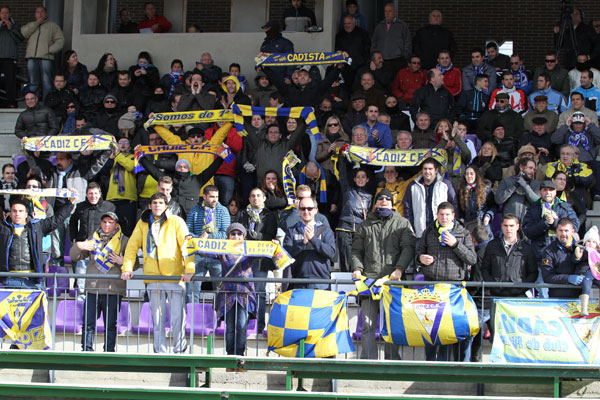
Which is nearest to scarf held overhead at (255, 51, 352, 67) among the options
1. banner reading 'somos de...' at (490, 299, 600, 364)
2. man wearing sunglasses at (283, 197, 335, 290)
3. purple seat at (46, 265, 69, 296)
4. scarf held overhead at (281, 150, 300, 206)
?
scarf held overhead at (281, 150, 300, 206)

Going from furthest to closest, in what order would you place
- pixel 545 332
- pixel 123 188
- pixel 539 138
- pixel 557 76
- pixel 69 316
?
pixel 557 76, pixel 539 138, pixel 123 188, pixel 69 316, pixel 545 332

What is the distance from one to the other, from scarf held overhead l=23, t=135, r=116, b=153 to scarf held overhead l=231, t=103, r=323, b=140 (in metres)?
1.81

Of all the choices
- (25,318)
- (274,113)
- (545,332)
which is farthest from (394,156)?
(25,318)

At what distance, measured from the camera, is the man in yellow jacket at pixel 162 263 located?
10.5m

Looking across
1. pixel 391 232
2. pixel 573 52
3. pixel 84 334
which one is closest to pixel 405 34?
pixel 573 52

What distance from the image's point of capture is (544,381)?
880cm

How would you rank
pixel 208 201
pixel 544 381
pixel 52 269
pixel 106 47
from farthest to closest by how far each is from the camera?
pixel 106 47, pixel 52 269, pixel 208 201, pixel 544 381

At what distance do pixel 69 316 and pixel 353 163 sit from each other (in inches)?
167

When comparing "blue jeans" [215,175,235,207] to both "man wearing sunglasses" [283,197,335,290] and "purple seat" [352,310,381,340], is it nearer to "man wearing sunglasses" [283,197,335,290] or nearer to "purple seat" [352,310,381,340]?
"man wearing sunglasses" [283,197,335,290]

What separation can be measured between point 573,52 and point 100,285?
1007 cm

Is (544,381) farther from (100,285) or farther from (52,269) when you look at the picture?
(52,269)

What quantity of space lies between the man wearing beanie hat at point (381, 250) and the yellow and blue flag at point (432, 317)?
1.07 feet

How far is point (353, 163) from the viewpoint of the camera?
13289 millimetres

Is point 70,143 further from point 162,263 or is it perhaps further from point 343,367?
point 343,367
